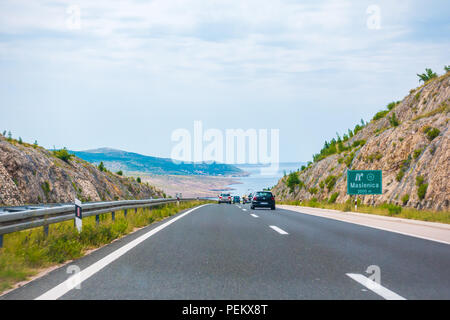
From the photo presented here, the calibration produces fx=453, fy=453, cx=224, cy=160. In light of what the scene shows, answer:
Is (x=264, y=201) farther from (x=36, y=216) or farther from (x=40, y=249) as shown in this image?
(x=40, y=249)

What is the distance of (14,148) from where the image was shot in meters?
27.1

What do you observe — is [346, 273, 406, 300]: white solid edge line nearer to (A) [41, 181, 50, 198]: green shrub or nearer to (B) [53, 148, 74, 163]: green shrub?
(A) [41, 181, 50, 198]: green shrub

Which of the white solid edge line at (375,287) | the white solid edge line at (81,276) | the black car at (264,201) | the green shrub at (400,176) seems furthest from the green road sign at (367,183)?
the white solid edge line at (375,287)

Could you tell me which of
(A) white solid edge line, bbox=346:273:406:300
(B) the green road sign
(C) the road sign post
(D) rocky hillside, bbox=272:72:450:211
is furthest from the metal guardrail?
(D) rocky hillside, bbox=272:72:450:211

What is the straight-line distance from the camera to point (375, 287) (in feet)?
18.7

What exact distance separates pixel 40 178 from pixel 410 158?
2572 cm

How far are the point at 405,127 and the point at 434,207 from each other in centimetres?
1333

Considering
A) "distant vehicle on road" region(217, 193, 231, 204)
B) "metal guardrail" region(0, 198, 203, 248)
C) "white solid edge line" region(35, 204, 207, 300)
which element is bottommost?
"distant vehicle on road" region(217, 193, 231, 204)

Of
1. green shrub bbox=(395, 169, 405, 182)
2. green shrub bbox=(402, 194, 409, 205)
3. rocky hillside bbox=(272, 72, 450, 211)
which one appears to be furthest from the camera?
green shrub bbox=(395, 169, 405, 182)

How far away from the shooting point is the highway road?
5.40m

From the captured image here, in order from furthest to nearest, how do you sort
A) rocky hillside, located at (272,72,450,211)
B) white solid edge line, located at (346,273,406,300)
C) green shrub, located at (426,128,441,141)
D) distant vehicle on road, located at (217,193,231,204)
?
distant vehicle on road, located at (217,193,231,204) < green shrub, located at (426,128,441,141) < rocky hillside, located at (272,72,450,211) < white solid edge line, located at (346,273,406,300)

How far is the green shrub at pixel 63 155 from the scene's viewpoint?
39.0 metres

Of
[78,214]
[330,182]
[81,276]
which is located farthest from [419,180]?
[81,276]

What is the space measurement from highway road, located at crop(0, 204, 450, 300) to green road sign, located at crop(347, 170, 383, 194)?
16.5m
